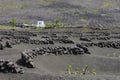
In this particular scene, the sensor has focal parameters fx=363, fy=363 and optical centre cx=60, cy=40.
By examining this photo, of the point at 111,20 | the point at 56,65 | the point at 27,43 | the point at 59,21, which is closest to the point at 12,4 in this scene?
the point at 59,21

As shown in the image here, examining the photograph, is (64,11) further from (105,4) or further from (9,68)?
(9,68)

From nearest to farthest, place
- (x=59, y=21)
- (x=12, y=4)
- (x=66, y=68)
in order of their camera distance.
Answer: (x=66, y=68) → (x=59, y=21) → (x=12, y=4)

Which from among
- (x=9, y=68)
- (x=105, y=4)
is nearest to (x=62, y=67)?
(x=9, y=68)

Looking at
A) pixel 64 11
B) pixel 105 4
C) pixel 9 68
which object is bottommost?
pixel 9 68

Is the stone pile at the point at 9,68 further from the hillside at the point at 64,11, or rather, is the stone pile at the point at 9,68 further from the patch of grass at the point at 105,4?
the patch of grass at the point at 105,4

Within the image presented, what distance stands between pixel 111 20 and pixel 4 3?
43159 mm

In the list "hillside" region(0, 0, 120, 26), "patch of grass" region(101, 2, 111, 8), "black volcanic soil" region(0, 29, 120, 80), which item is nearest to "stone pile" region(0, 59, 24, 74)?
"black volcanic soil" region(0, 29, 120, 80)

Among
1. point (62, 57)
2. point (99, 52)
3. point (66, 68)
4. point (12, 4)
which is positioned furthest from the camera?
point (12, 4)

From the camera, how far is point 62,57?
39.8m

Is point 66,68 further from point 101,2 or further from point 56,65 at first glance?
point 101,2

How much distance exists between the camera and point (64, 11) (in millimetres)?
122312

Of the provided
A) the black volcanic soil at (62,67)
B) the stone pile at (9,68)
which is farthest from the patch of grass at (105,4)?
the stone pile at (9,68)

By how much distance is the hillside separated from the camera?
112088 mm

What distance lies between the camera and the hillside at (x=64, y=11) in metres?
112
